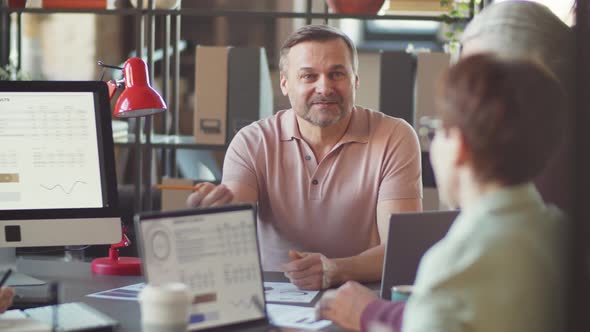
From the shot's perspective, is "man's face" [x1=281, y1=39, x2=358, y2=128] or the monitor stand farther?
"man's face" [x1=281, y1=39, x2=358, y2=128]

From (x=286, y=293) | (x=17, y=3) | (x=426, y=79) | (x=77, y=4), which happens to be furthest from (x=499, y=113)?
(x=17, y=3)

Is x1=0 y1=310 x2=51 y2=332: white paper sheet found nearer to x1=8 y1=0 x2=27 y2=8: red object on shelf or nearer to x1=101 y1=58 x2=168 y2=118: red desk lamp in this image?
x1=101 y1=58 x2=168 y2=118: red desk lamp

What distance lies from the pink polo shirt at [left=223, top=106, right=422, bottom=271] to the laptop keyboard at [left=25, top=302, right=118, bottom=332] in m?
0.72

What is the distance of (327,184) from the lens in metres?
2.31

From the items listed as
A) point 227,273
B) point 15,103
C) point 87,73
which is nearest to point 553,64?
point 227,273

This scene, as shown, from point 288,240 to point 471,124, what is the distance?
50.7 inches

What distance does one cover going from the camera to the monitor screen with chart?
1.95m

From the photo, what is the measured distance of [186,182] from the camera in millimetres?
3518

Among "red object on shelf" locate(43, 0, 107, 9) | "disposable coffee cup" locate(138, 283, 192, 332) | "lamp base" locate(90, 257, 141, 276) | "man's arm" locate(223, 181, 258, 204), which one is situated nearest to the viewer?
"disposable coffee cup" locate(138, 283, 192, 332)

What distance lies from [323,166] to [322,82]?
0.24m

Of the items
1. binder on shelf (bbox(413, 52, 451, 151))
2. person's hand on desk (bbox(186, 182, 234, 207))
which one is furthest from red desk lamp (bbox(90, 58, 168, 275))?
binder on shelf (bbox(413, 52, 451, 151))

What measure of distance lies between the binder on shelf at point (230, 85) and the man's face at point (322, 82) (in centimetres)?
105

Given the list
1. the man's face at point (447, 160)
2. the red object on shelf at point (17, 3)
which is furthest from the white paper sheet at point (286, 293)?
the red object on shelf at point (17, 3)

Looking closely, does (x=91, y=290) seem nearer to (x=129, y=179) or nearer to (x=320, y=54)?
(x=320, y=54)
